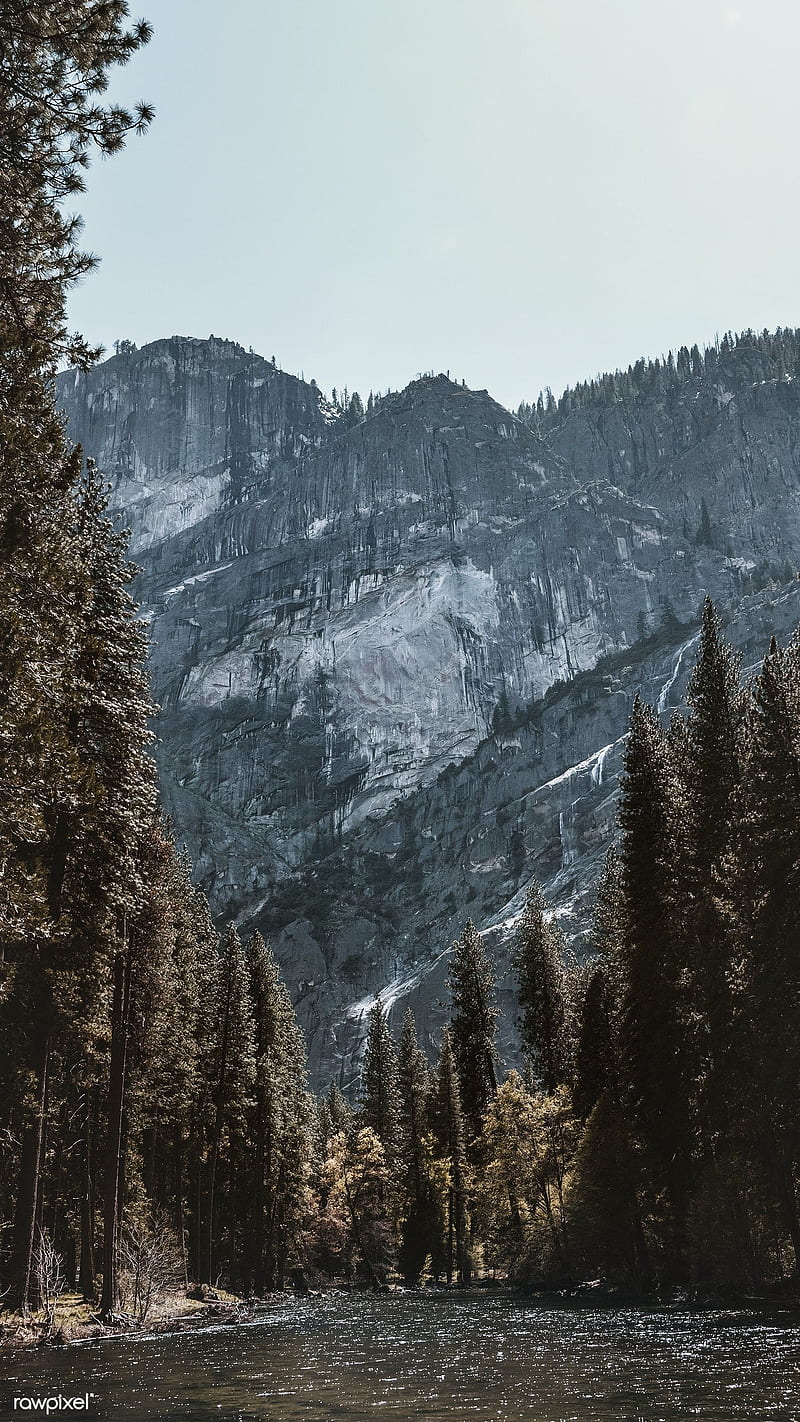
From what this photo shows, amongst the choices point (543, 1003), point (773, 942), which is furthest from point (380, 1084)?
point (773, 942)

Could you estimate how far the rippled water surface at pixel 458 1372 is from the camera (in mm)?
13148

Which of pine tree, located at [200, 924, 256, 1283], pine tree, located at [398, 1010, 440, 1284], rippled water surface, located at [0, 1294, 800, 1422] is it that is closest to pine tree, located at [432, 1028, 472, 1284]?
pine tree, located at [398, 1010, 440, 1284]

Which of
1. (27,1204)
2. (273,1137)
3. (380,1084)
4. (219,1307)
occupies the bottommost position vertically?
(219,1307)

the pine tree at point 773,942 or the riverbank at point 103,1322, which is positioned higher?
the pine tree at point 773,942

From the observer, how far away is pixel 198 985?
137 feet

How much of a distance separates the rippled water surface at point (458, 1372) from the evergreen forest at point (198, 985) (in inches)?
131

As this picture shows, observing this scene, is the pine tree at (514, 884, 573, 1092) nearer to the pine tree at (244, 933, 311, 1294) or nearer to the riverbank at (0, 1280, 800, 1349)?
the pine tree at (244, 933, 311, 1294)

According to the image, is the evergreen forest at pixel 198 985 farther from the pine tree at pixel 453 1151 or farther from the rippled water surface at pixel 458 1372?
the rippled water surface at pixel 458 1372

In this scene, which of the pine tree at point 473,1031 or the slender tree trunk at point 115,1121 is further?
the pine tree at point 473,1031

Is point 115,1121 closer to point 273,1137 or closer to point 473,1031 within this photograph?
point 273,1137

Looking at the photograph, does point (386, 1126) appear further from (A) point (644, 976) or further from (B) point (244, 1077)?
(A) point (644, 976)

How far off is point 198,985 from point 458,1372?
1026 inches

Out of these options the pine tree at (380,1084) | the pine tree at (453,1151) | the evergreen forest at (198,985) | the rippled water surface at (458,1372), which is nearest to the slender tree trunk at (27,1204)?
the evergreen forest at (198,985)

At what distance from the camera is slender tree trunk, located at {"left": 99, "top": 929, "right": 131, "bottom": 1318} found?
24.6 m
